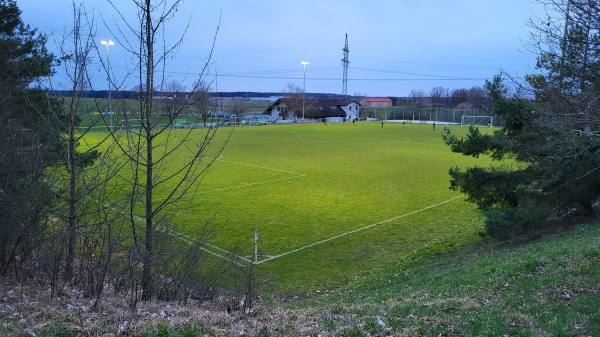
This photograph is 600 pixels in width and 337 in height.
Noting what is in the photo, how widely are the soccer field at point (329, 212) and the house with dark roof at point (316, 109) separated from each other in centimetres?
5937

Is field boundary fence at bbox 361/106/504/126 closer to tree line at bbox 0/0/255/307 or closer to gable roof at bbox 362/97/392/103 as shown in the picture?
gable roof at bbox 362/97/392/103

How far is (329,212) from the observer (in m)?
20.5

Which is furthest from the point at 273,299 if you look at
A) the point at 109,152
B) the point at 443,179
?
the point at 443,179

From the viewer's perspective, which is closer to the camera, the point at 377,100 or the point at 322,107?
the point at 322,107

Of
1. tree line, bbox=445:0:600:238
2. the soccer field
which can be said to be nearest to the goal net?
the soccer field

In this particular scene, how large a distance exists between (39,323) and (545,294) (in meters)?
6.94

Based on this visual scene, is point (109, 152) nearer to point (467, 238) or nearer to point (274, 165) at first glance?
point (467, 238)

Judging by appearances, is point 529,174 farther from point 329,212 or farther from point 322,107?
point 322,107

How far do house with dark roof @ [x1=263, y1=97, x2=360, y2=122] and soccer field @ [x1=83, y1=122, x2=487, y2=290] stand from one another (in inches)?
2337

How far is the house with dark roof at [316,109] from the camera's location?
3856 inches

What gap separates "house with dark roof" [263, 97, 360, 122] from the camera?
97938 mm

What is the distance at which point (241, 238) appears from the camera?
53.6 feet

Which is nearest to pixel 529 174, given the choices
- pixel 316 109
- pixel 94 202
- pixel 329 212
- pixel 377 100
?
pixel 329 212

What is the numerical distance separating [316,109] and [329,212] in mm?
82231
